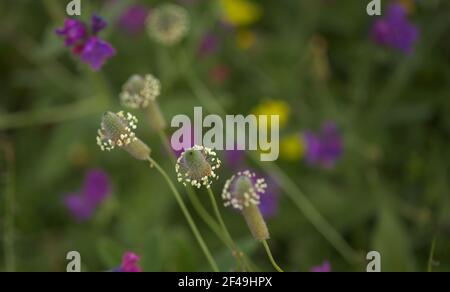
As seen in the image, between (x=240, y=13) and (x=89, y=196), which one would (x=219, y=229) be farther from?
(x=240, y=13)

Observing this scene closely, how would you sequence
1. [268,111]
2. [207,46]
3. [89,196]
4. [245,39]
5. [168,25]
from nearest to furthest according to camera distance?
[168,25], [89,196], [268,111], [207,46], [245,39]

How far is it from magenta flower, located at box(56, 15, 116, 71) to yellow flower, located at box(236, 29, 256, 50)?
101cm

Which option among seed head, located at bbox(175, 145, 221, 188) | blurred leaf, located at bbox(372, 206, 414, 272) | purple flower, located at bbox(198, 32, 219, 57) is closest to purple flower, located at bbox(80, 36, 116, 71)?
seed head, located at bbox(175, 145, 221, 188)

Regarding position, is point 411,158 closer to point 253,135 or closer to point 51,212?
point 253,135

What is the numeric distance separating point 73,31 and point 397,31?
2.61 ft

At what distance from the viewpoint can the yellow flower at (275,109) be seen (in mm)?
1864

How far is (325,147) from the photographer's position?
166cm

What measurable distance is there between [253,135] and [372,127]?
0.98 feet

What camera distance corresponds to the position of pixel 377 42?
5.50 feet

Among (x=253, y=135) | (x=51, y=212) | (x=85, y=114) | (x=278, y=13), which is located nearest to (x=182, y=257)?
(x=253, y=135)

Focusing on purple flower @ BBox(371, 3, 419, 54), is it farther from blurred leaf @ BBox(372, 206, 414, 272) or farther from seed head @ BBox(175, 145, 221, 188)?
seed head @ BBox(175, 145, 221, 188)

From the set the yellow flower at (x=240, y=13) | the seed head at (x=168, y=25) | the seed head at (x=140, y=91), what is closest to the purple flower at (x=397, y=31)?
the seed head at (x=168, y=25)

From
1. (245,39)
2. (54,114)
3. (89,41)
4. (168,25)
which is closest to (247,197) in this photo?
(89,41)

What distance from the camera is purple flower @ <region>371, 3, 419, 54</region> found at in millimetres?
1573
